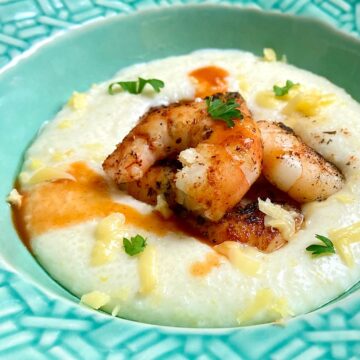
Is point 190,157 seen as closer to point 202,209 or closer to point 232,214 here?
point 202,209

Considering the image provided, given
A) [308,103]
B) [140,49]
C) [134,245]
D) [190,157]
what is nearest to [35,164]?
[134,245]

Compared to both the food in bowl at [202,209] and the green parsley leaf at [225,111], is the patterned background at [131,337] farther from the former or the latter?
the green parsley leaf at [225,111]

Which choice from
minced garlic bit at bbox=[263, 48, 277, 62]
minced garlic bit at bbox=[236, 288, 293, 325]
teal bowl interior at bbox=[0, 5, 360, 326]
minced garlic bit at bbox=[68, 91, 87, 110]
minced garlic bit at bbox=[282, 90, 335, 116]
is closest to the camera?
minced garlic bit at bbox=[236, 288, 293, 325]

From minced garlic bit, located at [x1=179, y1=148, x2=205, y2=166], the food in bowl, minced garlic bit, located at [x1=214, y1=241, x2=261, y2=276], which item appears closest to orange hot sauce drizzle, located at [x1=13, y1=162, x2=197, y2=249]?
the food in bowl

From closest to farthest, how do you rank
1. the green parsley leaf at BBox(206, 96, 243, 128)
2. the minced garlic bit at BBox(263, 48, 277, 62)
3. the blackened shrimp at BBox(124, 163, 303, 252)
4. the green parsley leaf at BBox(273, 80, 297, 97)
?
the blackened shrimp at BBox(124, 163, 303, 252), the green parsley leaf at BBox(206, 96, 243, 128), the green parsley leaf at BBox(273, 80, 297, 97), the minced garlic bit at BBox(263, 48, 277, 62)

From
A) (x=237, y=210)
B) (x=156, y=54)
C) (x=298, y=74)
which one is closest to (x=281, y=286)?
(x=237, y=210)

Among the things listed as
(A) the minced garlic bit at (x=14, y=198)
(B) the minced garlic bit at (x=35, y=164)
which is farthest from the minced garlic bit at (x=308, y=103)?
(A) the minced garlic bit at (x=14, y=198)

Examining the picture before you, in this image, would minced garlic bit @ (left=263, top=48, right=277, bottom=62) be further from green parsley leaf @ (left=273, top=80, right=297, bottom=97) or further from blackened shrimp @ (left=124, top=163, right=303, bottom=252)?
blackened shrimp @ (left=124, top=163, right=303, bottom=252)

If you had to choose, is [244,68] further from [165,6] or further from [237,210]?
[237,210]
